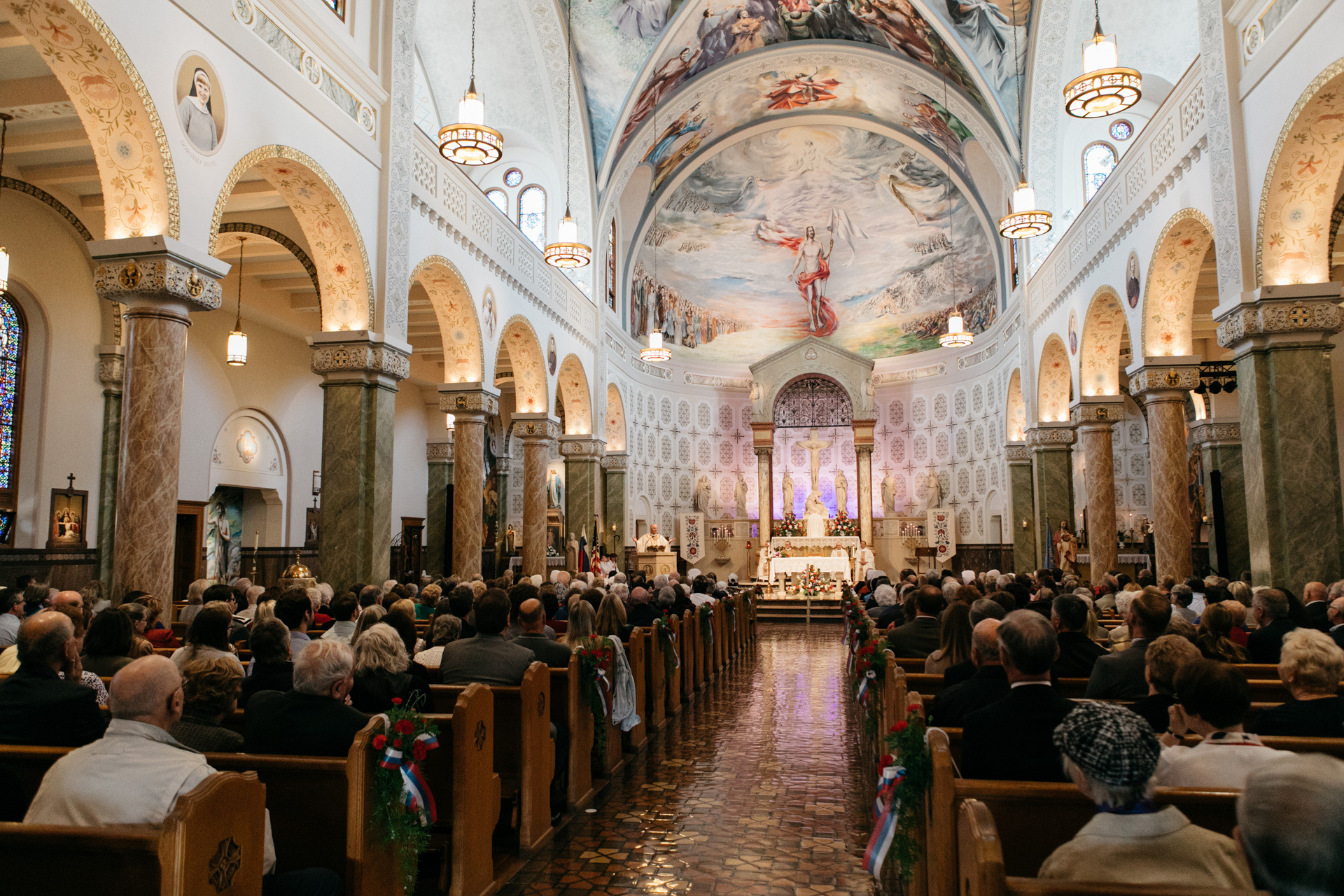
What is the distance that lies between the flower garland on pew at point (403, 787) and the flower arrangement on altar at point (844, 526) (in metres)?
23.6

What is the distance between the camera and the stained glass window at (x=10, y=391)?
1298cm

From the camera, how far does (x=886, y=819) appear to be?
12.6 ft

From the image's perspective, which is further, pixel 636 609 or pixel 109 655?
pixel 636 609

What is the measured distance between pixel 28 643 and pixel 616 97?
1954 cm

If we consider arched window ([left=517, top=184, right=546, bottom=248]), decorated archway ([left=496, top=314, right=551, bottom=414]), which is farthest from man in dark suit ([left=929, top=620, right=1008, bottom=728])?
arched window ([left=517, top=184, right=546, bottom=248])

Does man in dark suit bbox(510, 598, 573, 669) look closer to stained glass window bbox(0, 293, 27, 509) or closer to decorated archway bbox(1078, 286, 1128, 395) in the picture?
stained glass window bbox(0, 293, 27, 509)

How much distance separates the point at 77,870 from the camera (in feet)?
8.69

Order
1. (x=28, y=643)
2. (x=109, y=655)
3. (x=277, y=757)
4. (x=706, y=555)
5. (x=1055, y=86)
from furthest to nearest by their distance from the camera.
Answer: (x=706, y=555) < (x=1055, y=86) < (x=109, y=655) < (x=28, y=643) < (x=277, y=757)

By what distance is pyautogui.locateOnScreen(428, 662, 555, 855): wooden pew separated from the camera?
534 centimetres

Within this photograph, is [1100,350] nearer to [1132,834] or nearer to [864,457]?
[864,457]

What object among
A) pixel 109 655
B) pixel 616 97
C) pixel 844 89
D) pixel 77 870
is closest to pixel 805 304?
pixel 844 89

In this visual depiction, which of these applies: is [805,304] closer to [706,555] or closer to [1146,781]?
[706,555]

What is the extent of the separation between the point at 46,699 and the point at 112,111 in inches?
241

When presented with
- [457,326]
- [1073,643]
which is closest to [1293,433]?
[1073,643]
